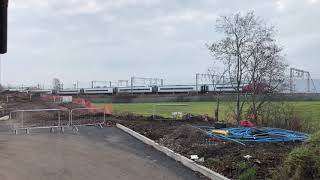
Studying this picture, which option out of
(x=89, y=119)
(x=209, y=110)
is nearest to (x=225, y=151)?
(x=89, y=119)

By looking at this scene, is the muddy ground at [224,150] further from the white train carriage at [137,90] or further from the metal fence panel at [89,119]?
the white train carriage at [137,90]

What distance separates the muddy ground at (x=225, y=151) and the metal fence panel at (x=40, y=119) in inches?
275

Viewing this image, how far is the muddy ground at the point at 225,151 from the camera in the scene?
11.0 meters

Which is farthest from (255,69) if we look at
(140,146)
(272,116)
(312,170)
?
(312,170)

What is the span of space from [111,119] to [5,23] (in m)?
22.1

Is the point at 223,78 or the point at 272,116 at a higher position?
the point at 223,78

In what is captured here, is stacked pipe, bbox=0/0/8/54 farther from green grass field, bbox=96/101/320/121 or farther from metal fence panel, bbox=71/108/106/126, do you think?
→ metal fence panel, bbox=71/108/106/126

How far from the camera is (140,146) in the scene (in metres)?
16.6

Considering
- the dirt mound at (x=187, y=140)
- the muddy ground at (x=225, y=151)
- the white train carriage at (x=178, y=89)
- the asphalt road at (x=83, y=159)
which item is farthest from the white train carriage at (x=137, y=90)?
the dirt mound at (x=187, y=140)

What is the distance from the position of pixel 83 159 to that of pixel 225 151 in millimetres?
4054

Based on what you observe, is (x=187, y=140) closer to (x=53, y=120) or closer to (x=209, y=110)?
(x=53, y=120)

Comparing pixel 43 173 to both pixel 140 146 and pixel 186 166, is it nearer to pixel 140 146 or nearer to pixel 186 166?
pixel 186 166

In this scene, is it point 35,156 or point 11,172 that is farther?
point 35,156

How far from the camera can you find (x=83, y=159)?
14.0 meters
